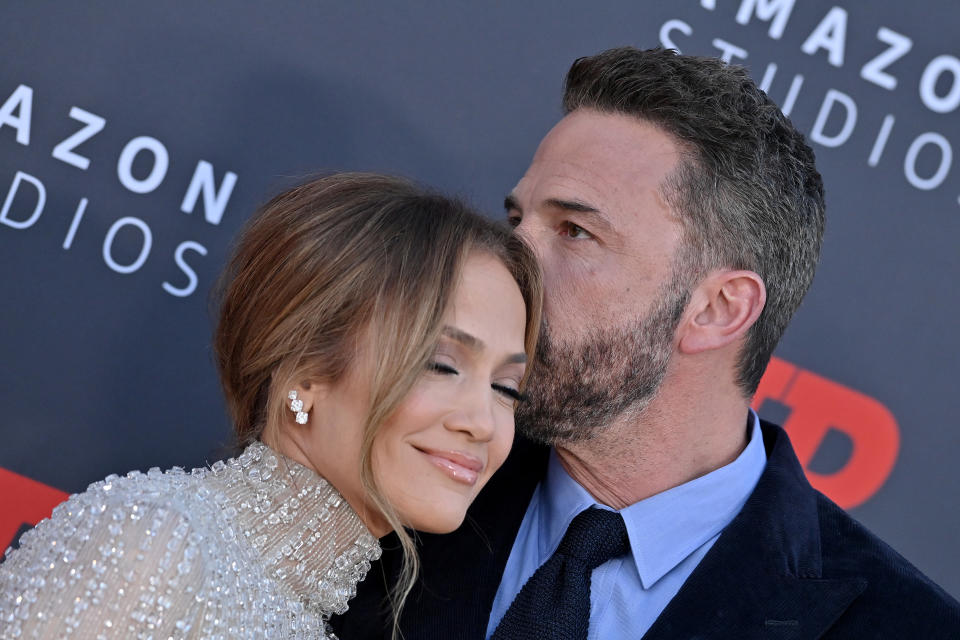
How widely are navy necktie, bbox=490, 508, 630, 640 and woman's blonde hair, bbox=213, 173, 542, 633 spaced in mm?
203

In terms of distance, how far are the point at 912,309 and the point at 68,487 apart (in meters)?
1.91

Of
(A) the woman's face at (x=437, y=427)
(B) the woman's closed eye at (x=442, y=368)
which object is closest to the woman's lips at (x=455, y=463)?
(A) the woman's face at (x=437, y=427)

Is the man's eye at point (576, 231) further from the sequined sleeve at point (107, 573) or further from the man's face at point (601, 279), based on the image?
the sequined sleeve at point (107, 573)

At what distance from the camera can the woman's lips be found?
164 cm

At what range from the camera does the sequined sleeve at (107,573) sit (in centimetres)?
142

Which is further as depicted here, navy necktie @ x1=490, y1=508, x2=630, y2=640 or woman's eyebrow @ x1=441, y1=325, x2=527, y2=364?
navy necktie @ x1=490, y1=508, x2=630, y2=640

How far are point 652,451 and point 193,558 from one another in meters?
0.93

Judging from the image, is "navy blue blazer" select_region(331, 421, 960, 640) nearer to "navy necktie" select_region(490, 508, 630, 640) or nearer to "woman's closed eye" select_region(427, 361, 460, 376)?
"navy necktie" select_region(490, 508, 630, 640)

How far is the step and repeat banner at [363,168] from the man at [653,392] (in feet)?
1.12

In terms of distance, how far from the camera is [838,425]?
263 cm

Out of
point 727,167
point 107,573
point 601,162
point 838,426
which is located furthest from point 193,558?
point 838,426

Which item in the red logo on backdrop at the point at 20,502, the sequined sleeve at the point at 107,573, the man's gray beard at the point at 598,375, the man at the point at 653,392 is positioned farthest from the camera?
the red logo on backdrop at the point at 20,502

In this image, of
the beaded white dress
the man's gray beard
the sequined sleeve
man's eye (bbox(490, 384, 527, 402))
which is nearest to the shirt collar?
the man's gray beard

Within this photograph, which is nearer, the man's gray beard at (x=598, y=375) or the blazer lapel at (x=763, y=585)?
the blazer lapel at (x=763, y=585)
